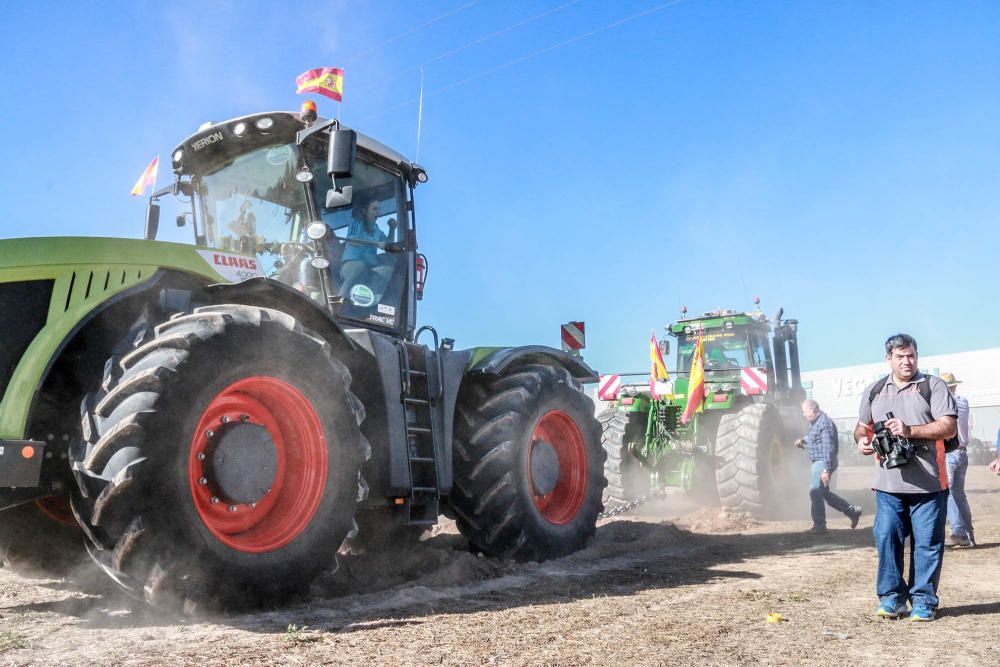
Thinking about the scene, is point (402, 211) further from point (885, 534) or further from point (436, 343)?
point (885, 534)

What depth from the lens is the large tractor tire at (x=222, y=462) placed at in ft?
12.6

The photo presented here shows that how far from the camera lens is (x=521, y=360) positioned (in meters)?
7.27

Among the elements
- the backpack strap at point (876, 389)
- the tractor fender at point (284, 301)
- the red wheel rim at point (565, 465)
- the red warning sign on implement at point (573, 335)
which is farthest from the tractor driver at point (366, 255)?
the backpack strap at point (876, 389)

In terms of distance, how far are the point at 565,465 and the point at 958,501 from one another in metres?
3.92

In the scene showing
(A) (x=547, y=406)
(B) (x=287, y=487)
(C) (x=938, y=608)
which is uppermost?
(A) (x=547, y=406)

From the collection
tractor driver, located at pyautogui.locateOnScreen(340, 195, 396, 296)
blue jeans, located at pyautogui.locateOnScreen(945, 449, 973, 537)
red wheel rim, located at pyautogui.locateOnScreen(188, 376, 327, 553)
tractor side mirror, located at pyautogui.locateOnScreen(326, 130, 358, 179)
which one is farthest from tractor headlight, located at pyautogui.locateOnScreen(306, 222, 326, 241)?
blue jeans, located at pyautogui.locateOnScreen(945, 449, 973, 537)

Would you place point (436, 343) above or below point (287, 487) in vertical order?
above

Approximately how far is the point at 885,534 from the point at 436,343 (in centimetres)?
337

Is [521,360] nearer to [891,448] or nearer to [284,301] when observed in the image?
[284,301]

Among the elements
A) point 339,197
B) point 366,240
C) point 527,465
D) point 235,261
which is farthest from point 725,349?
point 235,261

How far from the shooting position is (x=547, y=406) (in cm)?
698

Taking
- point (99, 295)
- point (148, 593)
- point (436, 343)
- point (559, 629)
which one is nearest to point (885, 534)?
point (559, 629)

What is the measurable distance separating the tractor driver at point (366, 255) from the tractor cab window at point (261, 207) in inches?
16.1

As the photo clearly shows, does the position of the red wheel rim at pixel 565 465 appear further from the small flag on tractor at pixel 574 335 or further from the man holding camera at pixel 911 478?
the man holding camera at pixel 911 478
